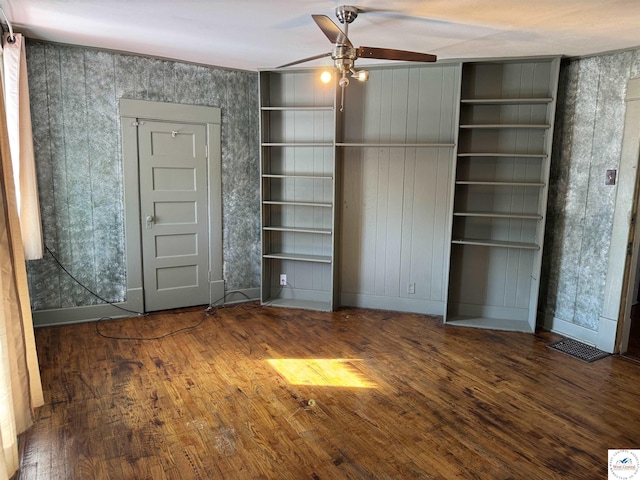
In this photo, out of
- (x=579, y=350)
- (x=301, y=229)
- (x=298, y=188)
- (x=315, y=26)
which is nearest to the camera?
(x=315, y=26)

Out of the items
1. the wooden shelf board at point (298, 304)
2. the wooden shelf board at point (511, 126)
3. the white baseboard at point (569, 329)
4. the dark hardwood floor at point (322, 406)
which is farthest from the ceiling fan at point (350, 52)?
the white baseboard at point (569, 329)

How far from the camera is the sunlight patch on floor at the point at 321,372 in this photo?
123 inches

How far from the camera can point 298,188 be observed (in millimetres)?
4832

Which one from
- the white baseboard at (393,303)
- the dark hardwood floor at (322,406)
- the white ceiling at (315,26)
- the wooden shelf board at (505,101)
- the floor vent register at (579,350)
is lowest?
the dark hardwood floor at (322,406)

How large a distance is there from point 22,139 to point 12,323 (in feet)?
6.08

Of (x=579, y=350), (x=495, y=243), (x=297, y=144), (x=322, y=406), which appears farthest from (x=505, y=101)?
(x=322, y=406)

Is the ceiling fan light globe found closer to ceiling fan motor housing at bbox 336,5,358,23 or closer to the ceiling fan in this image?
the ceiling fan

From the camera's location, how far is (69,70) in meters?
3.92

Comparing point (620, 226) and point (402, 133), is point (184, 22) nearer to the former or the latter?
point (402, 133)

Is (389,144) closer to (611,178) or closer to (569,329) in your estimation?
(611,178)

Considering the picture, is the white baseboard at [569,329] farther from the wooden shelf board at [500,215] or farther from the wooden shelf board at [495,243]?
the wooden shelf board at [500,215]

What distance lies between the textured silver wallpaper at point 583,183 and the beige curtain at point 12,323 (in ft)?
13.7

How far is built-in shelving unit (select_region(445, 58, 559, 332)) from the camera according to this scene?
4039mm

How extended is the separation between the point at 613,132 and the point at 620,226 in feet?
2.56
